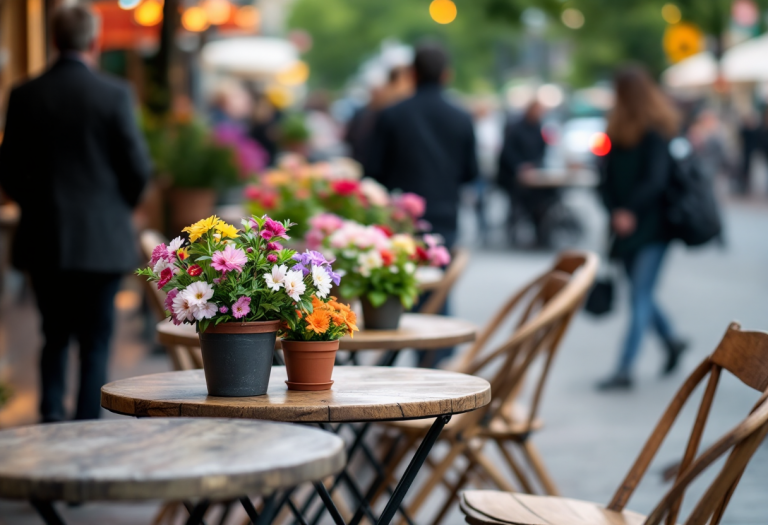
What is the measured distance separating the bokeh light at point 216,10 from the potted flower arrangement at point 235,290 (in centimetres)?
1431

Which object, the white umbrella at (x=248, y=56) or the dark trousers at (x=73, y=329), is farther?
the white umbrella at (x=248, y=56)

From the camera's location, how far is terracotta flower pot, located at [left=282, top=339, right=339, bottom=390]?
2.74 metres

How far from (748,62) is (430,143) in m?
20.1

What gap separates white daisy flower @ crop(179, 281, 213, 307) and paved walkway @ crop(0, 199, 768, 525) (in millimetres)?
2431

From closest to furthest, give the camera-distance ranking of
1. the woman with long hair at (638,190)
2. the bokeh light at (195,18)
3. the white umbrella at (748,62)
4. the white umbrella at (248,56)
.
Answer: the woman with long hair at (638,190) → the bokeh light at (195,18) → the white umbrella at (248,56) → the white umbrella at (748,62)

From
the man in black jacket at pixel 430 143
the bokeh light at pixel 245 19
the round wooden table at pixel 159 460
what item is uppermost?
the bokeh light at pixel 245 19

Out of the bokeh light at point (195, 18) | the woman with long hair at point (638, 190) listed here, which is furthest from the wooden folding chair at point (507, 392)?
the bokeh light at point (195, 18)

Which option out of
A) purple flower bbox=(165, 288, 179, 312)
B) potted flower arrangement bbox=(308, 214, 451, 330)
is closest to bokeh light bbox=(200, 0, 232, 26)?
potted flower arrangement bbox=(308, 214, 451, 330)

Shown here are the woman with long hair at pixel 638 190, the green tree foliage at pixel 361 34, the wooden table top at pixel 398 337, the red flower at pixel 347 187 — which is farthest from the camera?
the green tree foliage at pixel 361 34

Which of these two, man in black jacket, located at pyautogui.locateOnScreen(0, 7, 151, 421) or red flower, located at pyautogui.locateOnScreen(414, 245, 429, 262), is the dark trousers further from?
red flower, located at pyautogui.locateOnScreen(414, 245, 429, 262)

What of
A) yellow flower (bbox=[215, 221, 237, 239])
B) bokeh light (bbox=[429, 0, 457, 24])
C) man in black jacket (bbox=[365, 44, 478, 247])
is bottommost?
yellow flower (bbox=[215, 221, 237, 239])

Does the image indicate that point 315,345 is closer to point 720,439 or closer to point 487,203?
point 720,439

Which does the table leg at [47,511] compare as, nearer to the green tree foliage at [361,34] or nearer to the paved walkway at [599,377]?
the paved walkway at [599,377]

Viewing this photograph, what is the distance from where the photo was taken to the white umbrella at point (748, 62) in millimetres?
24484
